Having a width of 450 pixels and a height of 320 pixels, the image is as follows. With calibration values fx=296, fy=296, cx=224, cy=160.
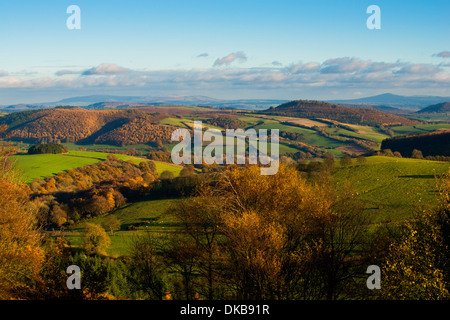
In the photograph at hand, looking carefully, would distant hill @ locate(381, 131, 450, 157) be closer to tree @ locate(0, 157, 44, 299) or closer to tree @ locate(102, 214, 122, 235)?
tree @ locate(102, 214, 122, 235)

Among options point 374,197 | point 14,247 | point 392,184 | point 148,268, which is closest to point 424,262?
point 148,268

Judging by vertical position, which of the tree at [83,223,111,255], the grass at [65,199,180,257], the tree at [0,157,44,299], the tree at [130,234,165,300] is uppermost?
the tree at [0,157,44,299]

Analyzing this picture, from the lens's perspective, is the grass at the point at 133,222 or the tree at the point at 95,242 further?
the grass at the point at 133,222

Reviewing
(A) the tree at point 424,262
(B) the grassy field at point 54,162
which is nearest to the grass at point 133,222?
(A) the tree at point 424,262

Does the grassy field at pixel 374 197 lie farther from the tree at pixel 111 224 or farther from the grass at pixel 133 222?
the tree at pixel 111 224

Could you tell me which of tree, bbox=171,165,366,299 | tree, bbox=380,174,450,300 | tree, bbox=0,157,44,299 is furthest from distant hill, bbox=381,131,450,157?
tree, bbox=0,157,44,299

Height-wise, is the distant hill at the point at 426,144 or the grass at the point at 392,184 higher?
the distant hill at the point at 426,144

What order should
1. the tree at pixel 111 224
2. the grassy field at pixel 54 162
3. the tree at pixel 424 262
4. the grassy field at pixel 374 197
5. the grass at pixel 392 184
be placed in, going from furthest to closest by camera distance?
the grassy field at pixel 54 162 → the tree at pixel 111 224 → the grass at pixel 392 184 → the grassy field at pixel 374 197 → the tree at pixel 424 262

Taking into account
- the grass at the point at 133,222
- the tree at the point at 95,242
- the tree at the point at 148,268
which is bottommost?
the grass at the point at 133,222

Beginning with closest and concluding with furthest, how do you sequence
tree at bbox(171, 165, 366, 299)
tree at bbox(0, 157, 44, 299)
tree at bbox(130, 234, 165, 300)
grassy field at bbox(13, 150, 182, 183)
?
tree at bbox(171, 165, 366, 299), tree at bbox(0, 157, 44, 299), tree at bbox(130, 234, 165, 300), grassy field at bbox(13, 150, 182, 183)
